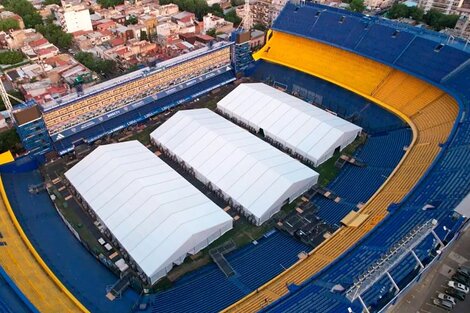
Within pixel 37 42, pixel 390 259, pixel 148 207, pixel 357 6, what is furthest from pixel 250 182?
pixel 357 6

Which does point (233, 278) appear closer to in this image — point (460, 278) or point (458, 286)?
point (458, 286)

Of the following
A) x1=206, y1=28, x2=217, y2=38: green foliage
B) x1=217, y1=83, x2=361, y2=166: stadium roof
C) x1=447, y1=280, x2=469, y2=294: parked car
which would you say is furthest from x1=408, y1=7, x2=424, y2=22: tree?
x1=447, y1=280, x2=469, y2=294: parked car

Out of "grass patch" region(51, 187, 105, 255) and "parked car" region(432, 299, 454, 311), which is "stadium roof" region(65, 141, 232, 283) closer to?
"grass patch" region(51, 187, 105, 255)

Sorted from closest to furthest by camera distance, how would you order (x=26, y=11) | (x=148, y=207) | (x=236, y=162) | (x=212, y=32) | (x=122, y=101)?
(x=148, y=207)
(x=236, y=162)
(x=122, y=101)
(x=212, y=32)
(x=26, y=11)

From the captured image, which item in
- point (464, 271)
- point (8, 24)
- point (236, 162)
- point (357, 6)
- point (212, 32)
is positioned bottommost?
point (464, 271)

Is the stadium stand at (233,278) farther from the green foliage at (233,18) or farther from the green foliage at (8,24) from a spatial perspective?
the green foliage at (8,24)

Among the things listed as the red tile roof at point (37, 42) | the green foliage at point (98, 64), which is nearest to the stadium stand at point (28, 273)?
the green foliage at point (98, 64)
